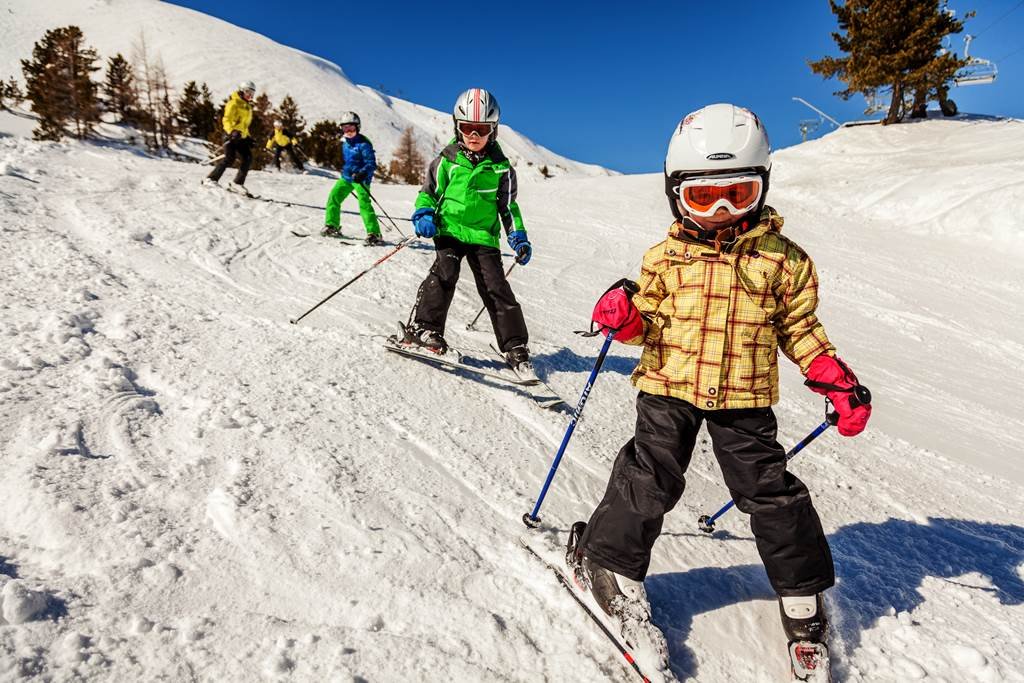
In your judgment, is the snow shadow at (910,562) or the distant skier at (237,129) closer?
the snow shadow at (910,562)

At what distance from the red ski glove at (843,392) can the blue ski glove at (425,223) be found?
2888mm

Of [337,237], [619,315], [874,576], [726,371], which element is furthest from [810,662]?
[337,237]

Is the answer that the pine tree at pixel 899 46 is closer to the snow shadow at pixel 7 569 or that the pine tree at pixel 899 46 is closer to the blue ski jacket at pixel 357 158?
the blue ski jacket at pixel 357 158

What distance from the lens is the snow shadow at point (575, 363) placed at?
16.8 ft

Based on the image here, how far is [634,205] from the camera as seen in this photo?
48.5ft

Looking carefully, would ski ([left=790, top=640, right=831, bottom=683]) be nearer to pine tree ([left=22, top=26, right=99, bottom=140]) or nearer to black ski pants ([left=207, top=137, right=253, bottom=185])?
black ski pants ([left=207, top=137, right=253, bottom=185])

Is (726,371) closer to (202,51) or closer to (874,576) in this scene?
(874,576)

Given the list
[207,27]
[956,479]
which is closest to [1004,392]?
[956,479]

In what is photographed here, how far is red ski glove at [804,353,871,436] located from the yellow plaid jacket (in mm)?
73

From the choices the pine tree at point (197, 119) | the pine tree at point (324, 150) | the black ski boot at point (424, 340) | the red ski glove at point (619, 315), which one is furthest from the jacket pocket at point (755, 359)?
the pine tree at point (197, 119)

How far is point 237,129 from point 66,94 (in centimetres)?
1594

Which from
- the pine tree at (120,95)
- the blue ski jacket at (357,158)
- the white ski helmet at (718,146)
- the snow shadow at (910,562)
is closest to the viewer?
the white ski helmet at (718,146)

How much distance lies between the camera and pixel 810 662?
206 cm

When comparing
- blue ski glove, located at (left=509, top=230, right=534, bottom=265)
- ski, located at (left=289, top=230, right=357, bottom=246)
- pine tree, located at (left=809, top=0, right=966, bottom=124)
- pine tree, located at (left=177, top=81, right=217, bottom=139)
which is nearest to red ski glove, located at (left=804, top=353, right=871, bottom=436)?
blue ski glove, located at (left=509, top=230, right=534, bottom=265)
